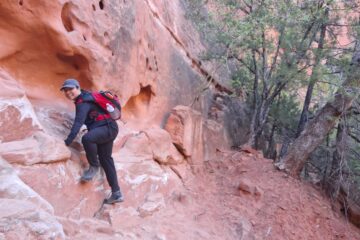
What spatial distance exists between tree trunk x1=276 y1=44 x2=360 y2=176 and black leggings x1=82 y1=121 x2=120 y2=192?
4805 mm

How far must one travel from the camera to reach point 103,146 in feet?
15.7

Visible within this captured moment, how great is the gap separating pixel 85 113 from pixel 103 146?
1.78ft

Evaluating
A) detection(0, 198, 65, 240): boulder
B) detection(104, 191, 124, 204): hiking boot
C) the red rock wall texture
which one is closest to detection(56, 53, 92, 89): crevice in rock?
the red rock wall texture

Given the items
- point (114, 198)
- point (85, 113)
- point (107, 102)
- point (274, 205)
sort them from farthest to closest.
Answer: point (274, 205), point (114, 198), point (107, 102), point (85, 113)

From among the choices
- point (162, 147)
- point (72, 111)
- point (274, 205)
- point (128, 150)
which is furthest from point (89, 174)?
point (274, 205)

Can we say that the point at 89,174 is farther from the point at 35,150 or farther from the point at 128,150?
the point at 128,150

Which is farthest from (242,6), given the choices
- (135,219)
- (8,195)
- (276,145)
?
(8,195)

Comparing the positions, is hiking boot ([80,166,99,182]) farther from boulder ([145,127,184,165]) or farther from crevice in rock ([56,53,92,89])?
boulder ([145,127,184,165])

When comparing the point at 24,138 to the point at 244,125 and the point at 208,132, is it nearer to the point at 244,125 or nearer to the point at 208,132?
the point at 208,132

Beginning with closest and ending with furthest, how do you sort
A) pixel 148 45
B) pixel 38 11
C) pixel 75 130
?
pixel 75 130
pixel 38 11
pixel 148 45

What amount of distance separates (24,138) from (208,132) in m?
5.81

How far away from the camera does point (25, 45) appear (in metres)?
5.00

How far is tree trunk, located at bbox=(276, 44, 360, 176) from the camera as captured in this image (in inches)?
303

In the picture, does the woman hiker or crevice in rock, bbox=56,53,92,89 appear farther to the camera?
crevice in rock, bbox=56,53,92,89
